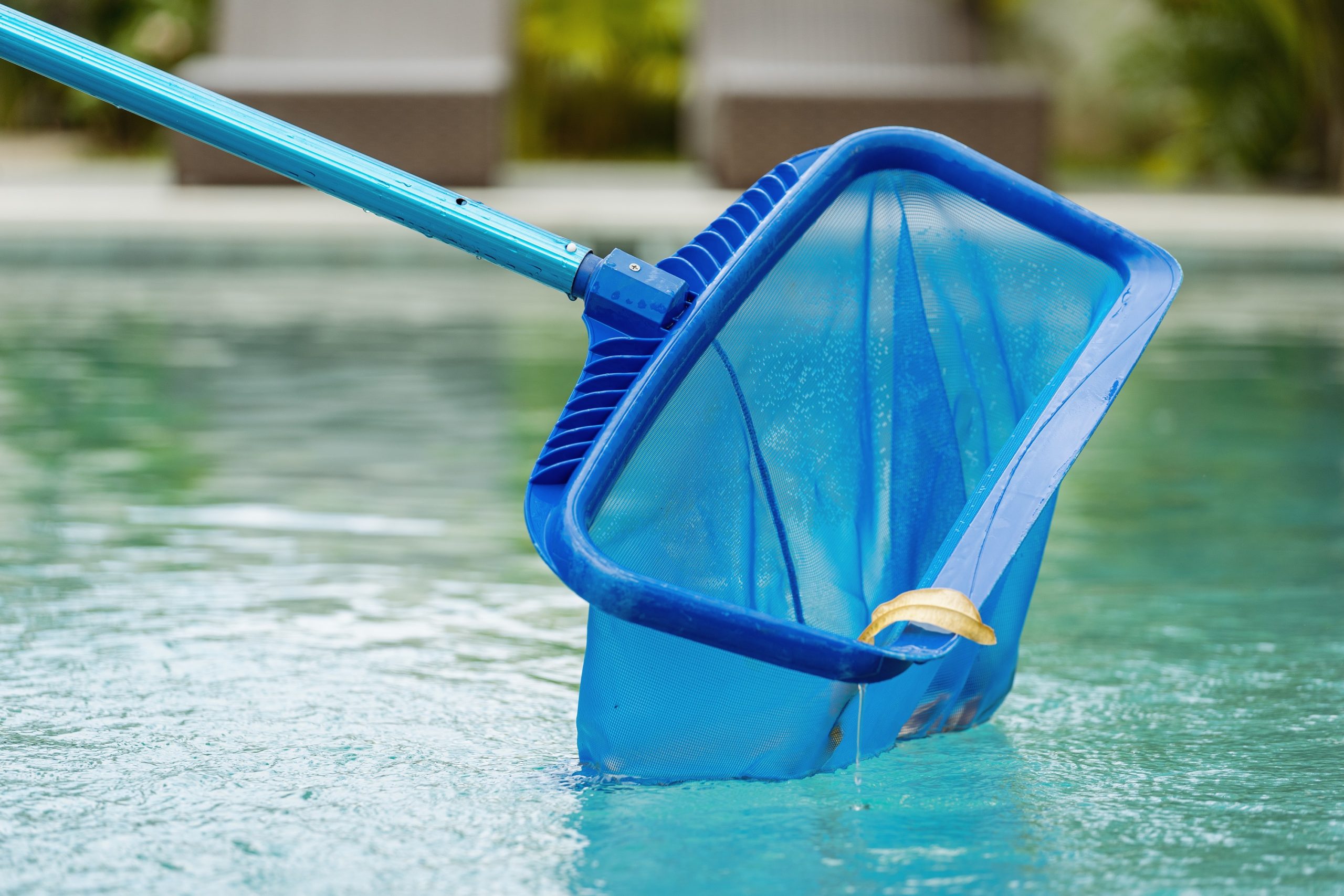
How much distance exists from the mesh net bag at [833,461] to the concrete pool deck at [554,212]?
5.70 m

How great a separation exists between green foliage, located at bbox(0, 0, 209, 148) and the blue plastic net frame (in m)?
11.5

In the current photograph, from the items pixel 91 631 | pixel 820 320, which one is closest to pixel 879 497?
pixel 820 320

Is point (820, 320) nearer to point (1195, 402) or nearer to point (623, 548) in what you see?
point (623, 548)

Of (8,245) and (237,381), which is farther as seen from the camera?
(8,245)

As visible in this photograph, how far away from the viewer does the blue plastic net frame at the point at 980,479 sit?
69.9 inches

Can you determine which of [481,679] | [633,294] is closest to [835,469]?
[633,294]

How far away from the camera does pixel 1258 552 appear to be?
3.47 m

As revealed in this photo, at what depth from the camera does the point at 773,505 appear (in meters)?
2.24

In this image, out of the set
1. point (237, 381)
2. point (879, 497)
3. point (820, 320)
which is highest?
point (820, 320)

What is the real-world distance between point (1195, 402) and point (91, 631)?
3542 mm

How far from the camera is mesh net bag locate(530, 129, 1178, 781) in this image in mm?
1912

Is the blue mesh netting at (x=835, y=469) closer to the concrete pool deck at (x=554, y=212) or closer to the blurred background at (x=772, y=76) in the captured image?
the concrete pool deck at (x=554, y=212)

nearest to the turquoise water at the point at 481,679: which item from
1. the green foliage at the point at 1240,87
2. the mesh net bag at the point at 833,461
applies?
the mesh net bag at the point at 833,461

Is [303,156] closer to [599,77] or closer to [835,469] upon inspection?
[835,469]
